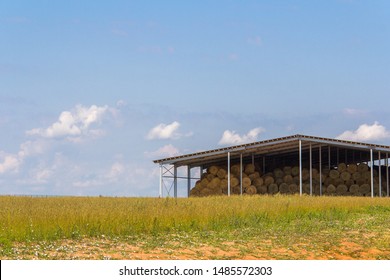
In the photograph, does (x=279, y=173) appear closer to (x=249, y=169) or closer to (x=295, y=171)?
(x=295, y=171)

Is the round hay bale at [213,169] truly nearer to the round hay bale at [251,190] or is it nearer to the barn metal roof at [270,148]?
the barn metal roof at [270,148]

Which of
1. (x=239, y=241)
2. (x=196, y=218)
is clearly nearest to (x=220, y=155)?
(x=196, y=218)

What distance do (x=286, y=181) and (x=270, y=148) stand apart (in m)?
4.15

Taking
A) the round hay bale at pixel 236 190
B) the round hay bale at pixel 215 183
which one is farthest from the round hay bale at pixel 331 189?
the round hay bale at pixel 215 183

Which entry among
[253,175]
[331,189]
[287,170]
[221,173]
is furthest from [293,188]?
[221,173]

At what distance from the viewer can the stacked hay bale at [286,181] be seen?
134ft

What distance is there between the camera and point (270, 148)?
3984cm

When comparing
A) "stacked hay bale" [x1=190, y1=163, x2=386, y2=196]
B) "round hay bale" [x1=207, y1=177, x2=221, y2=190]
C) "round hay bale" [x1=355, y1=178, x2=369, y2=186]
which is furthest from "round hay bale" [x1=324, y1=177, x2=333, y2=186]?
"round hay bale" [x1=207, y1=177, x2=221, y2=190]

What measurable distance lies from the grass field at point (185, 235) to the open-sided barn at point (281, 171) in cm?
1767

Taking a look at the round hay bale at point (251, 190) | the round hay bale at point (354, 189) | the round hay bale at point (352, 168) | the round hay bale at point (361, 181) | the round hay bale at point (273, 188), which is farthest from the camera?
the round hay bale at point (273, 188)

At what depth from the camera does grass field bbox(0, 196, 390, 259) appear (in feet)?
44.5

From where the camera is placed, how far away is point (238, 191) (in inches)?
1683

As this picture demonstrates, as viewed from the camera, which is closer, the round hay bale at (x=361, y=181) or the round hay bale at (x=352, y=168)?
the round hay bale at (x=361, y=181)
